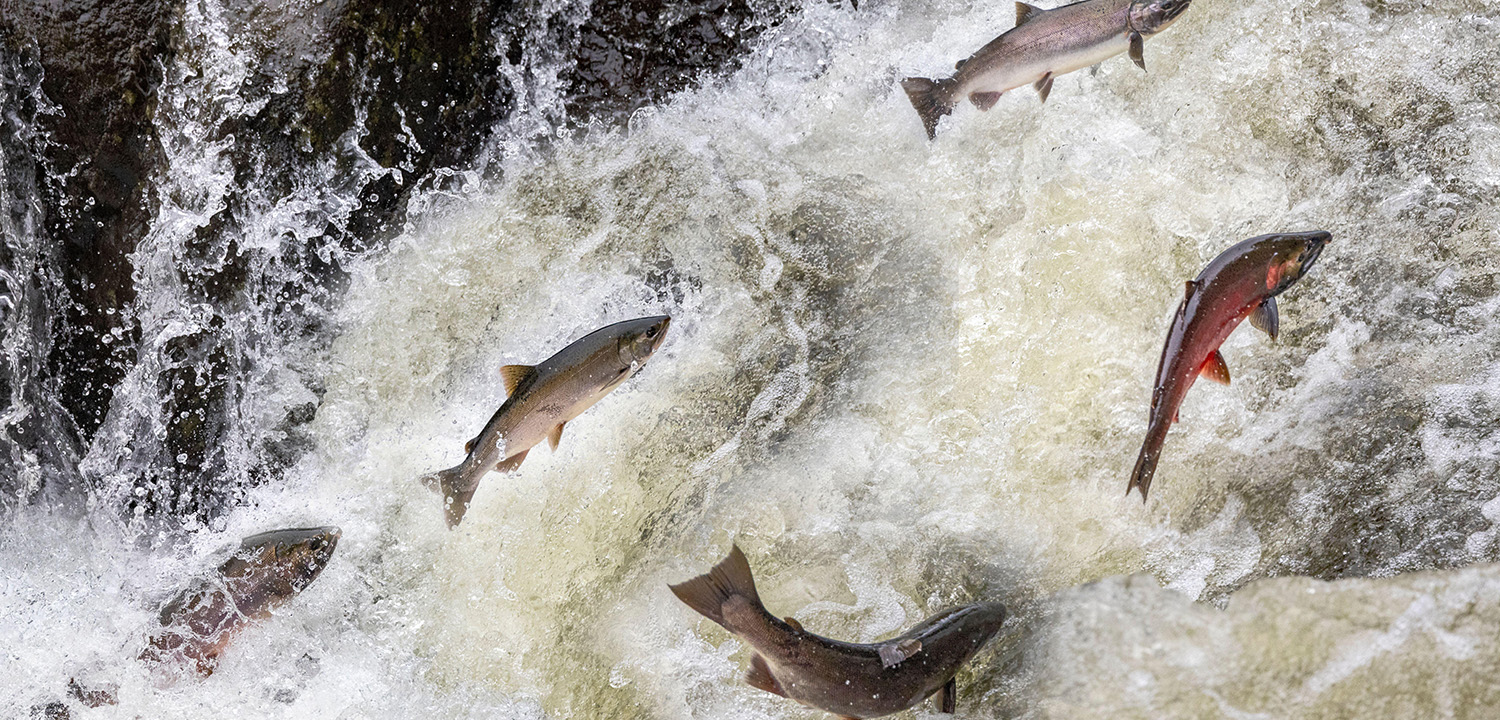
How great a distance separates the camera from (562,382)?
7.93ft

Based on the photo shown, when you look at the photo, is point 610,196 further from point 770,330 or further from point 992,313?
point 992,313

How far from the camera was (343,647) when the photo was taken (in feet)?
9.62

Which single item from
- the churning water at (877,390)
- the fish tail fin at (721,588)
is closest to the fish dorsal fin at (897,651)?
the fish tail fin at (721,588)

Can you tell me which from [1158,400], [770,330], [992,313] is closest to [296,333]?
[770,330]

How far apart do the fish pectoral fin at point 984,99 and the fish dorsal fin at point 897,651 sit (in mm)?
1322

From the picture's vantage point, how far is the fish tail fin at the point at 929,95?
8.97ft

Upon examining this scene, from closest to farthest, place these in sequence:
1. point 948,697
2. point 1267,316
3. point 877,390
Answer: point 1267,316, point 948,697, point 877,390

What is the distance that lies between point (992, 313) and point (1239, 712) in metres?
1.40

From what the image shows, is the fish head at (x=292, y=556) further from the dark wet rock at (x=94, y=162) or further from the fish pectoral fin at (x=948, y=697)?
the fish pectoral fin at (x=948, y=697)

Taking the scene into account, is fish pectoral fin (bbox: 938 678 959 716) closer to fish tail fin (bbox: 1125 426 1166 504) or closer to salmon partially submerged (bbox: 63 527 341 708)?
fish tail fin (bbox: 1125 426 1166 504)

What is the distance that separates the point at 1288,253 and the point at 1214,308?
22 cm

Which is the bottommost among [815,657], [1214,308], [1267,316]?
[815,657]

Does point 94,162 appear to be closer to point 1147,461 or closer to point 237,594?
point 237,594

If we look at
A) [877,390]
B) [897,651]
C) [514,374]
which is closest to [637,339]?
[514,374]
